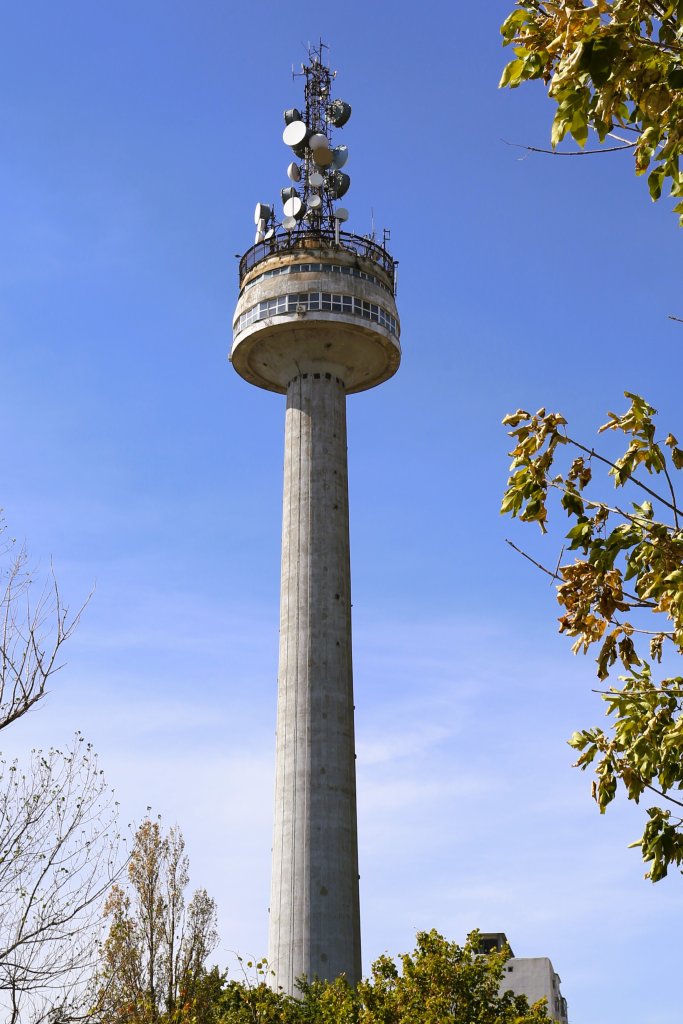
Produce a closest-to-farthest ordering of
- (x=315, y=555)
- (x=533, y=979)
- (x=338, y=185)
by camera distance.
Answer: (x=315, y=555), (x=338, y=185), (x=533, y=979)

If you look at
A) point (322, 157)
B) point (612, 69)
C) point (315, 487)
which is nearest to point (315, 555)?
point (315, 487)

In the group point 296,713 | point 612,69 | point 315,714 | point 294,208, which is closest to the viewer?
point 612,69

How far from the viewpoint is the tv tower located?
2285 inches

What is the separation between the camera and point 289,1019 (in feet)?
150

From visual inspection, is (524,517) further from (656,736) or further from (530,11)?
(530,11)

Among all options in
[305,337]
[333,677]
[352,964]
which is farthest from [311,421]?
[352,964]

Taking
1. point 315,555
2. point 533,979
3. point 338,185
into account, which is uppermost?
point 338,185

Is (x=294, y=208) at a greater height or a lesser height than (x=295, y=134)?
lesser

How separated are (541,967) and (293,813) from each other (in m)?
30.3

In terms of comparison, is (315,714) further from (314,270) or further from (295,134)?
(295,134)

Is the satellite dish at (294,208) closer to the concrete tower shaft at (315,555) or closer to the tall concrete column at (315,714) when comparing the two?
the concrete tower shaft at (315,555)

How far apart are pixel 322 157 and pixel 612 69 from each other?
203ft

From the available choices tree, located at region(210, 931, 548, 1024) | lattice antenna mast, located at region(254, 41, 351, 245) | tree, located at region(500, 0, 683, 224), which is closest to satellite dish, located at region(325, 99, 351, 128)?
lattice antenna mast, located at region(254, 41, 351, 245)

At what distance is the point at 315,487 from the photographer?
6569 cm
